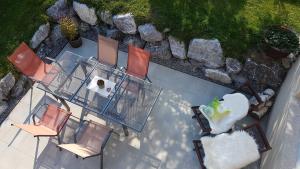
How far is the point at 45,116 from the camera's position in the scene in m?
7.14

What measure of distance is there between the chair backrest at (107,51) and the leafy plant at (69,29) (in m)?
1.18

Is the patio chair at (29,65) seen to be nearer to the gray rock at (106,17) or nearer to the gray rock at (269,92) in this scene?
the gray rock at (106,17)

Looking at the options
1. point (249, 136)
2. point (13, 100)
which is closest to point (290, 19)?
point (249, 136)

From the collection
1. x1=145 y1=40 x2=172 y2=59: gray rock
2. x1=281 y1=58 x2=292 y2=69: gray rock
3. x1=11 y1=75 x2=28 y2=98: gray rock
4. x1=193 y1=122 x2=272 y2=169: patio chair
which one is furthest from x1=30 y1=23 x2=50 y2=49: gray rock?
x1=281 y1=58 x2=292 y2=69: gray rock

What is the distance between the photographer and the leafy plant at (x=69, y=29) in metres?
8.45

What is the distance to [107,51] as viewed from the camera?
7.69 metres

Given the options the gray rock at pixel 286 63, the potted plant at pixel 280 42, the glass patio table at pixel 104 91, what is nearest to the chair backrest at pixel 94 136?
the glass patio table at pixel 104 91

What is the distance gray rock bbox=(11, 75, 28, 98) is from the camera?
8148 millimetres

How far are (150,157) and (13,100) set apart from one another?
11.6 ft

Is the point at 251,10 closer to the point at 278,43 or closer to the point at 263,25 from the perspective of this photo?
the point at 263,25

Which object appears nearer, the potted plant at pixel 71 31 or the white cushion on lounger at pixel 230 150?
the white cushion on lounger at pixel 230 150

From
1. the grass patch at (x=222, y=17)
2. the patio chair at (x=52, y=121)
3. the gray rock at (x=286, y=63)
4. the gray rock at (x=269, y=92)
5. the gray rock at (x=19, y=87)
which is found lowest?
the gray rock at (x=19, y=87)

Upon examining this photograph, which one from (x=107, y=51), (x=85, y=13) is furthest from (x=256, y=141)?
(x=85, y=13)

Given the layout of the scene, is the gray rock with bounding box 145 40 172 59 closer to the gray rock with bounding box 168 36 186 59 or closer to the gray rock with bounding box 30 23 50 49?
the gray rock with bounding box 168 36 186 59
